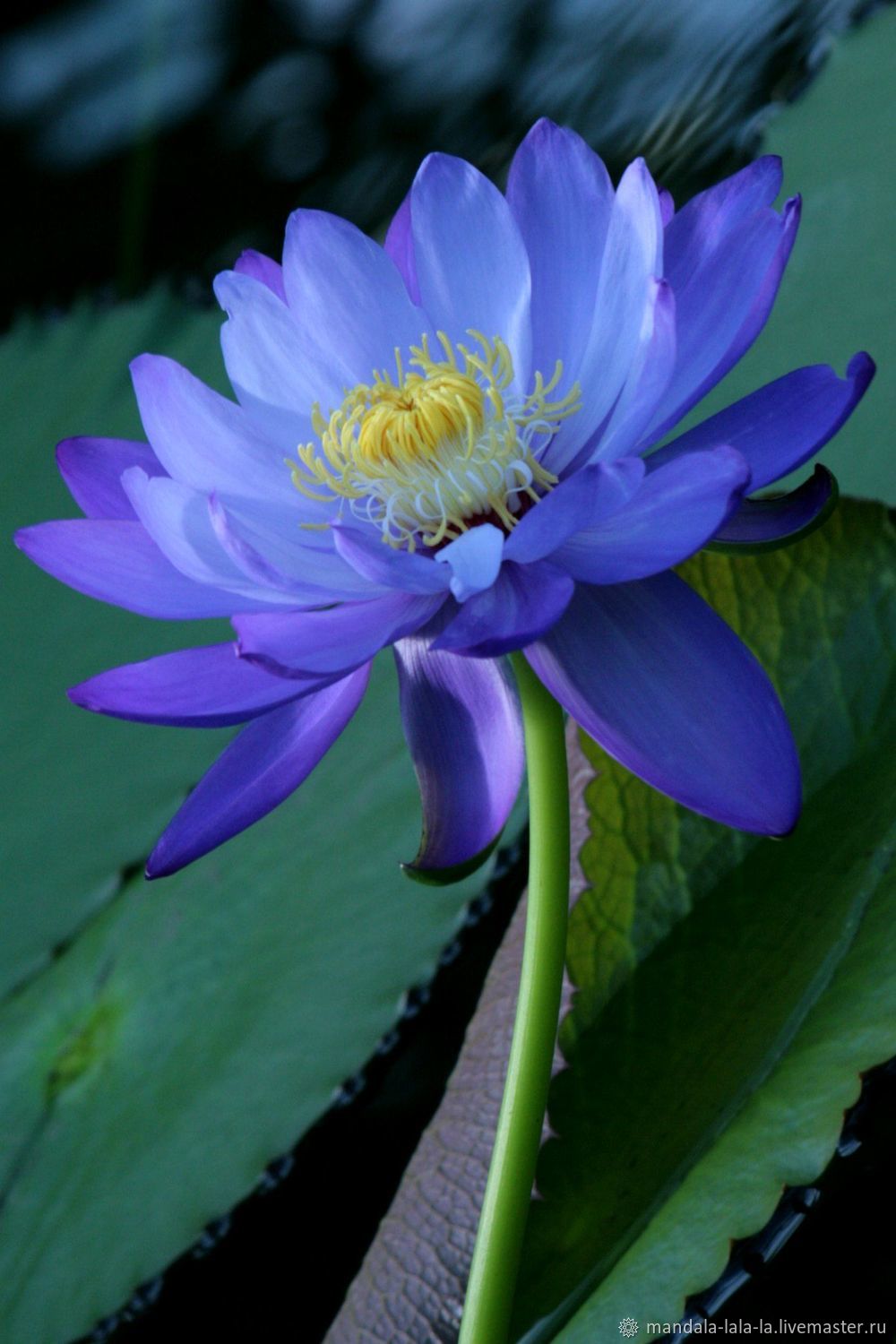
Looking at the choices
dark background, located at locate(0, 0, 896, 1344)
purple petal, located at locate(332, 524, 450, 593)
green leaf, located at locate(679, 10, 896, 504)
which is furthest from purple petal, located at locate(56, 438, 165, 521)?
dark background, located at locate(0, 0, 896, 1344)

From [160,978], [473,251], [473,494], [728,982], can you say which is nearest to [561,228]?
[473,251]

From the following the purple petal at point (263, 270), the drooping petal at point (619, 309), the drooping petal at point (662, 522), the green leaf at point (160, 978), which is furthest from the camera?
the green leaf at point (160, 978)

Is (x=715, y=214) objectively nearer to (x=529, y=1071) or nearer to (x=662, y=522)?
(x=662, y=522)

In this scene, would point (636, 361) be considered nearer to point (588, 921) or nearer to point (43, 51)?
point (588, 921)

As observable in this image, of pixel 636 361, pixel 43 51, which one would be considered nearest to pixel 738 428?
pixel 636 361

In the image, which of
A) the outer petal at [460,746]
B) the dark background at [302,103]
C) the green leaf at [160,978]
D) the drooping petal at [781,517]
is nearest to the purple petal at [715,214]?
the drooping petal at [781,517]

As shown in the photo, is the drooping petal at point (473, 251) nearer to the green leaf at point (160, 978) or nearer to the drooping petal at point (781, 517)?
the drooping petal at point (781, 517)
